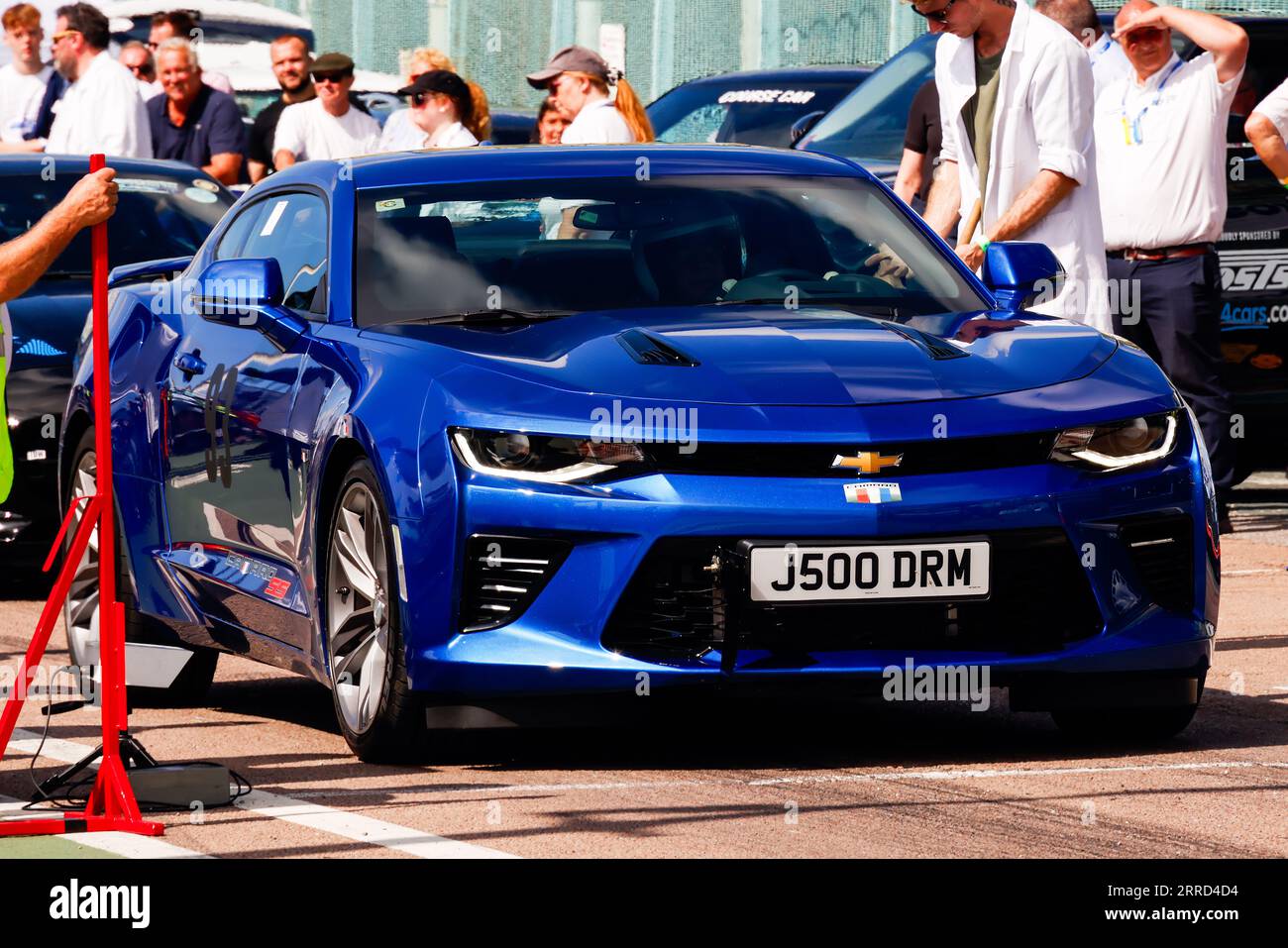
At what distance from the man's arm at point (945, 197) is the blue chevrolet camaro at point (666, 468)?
2497 millimetres

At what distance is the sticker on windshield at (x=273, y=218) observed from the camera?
796cm

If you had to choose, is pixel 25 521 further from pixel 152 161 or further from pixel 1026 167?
pixel 1026 167

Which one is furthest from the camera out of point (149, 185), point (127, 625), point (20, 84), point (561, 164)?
point (20, 84)

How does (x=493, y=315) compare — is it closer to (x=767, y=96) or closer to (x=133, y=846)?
(x=133, y=846)

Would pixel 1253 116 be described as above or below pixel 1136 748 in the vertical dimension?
above

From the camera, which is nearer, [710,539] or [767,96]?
[710,539]

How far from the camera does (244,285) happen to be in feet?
23.8

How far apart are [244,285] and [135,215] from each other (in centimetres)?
530

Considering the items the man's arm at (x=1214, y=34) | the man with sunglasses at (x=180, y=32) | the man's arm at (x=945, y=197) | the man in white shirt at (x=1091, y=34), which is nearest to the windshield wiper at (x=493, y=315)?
the man's arm at (x=945, y=197)

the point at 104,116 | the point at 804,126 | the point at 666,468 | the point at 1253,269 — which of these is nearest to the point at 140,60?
the point at 104,116
